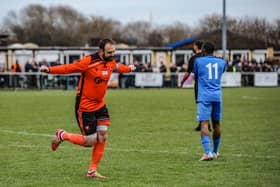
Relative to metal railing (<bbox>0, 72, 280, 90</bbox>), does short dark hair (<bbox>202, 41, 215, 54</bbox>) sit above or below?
above

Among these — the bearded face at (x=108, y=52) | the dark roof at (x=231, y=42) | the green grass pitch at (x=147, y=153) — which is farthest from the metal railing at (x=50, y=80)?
the bearded face at (x=108, y=52)

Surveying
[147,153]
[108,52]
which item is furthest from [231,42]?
[108,52]

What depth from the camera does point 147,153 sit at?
37.6 ft

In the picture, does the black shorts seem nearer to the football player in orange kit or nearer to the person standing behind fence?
the football player in orange kit

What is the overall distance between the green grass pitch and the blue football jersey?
1056 mm

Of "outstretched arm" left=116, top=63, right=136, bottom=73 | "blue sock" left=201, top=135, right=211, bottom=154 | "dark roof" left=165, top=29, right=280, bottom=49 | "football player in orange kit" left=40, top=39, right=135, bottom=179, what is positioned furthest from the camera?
"dark roof" left=165, top=29, right=280, bottom=49

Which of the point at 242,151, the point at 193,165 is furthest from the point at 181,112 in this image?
the point at 193,165

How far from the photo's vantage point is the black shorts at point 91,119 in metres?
9.11

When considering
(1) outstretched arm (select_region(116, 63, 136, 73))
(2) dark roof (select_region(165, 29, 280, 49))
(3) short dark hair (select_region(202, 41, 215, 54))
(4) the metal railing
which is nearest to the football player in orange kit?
(1) outstretched arm (select_region(116, 63, 136, 73))

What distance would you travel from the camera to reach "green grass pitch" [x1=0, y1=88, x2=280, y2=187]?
29.2ft

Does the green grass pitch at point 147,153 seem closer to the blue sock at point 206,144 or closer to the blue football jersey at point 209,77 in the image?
the blue sock at point 206,144

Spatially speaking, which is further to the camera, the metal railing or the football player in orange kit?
the metal railing

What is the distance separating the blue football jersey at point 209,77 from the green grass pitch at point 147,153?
1056mm

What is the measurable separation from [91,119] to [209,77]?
2.60 m
